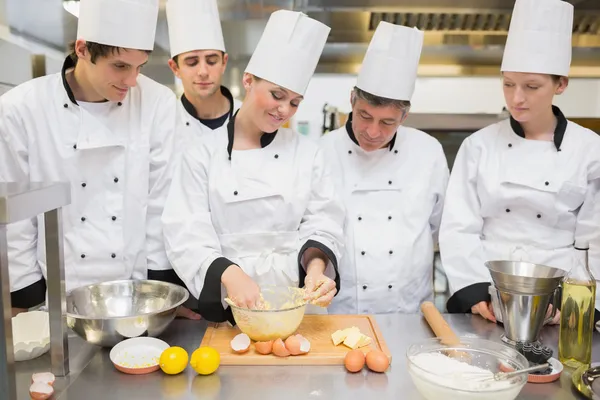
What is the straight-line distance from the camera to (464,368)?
1044mm

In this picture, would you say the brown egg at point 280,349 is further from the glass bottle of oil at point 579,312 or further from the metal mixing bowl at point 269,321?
the glass bottle of oil at point 579,312

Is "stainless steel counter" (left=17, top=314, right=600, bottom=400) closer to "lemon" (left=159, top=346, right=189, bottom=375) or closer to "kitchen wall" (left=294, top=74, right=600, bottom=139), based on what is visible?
"lemon" (left=159, top=346, right=189, bottom=375)

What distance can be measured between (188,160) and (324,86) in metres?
2.74

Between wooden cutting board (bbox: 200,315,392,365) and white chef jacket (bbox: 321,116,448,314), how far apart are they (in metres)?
0.31

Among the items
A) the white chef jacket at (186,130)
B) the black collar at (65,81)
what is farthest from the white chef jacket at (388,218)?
the black collar at (65,81)

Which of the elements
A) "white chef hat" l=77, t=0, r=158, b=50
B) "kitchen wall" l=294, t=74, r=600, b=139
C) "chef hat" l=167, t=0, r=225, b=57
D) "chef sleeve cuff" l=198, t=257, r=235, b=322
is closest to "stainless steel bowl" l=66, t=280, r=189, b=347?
"chef sleeve cuff" l=198, t=257, r=235, b=322

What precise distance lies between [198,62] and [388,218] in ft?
3.13

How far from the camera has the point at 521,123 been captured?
1701 millimetres

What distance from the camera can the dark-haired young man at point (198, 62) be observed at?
2.01 m

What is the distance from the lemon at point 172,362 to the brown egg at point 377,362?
0.40 metres

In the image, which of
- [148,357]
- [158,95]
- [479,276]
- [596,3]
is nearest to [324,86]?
[596,3]

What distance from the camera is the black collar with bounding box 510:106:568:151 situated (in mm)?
1645

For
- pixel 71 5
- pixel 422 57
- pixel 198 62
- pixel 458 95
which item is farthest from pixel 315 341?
pixel 458 95

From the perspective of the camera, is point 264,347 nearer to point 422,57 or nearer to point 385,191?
point 385,191
